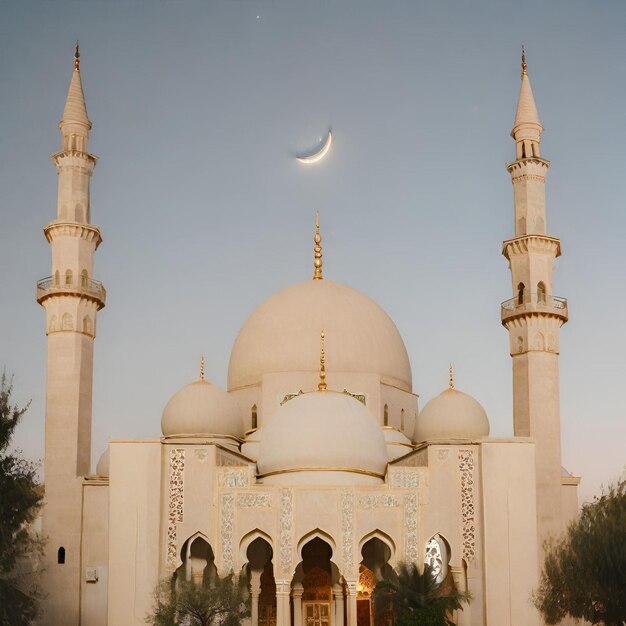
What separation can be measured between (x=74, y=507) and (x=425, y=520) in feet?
27.5

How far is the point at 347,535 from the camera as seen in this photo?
26562 millimetres

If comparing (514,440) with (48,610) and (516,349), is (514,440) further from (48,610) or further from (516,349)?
(48,610)

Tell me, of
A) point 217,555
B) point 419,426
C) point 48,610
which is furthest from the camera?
point 419,426

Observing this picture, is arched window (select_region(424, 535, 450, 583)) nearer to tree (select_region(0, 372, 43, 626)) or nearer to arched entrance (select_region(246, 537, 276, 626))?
arched entrance (select_region(246, 537, 276, 626))

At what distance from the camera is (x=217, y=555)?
26688mm

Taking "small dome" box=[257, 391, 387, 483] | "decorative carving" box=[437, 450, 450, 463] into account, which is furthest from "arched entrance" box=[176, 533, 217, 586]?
"decorative carving" box=[437, 450, 450, 463]

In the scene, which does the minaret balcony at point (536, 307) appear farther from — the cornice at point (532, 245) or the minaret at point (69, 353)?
the minaret at point (69, 353)

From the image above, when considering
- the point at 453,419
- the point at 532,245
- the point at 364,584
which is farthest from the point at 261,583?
the point at 532,245

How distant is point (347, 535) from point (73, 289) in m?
9.60

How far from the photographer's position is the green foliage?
24.4m

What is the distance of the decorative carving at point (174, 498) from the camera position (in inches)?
1063

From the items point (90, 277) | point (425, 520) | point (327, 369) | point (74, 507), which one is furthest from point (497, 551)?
point (90, 277)

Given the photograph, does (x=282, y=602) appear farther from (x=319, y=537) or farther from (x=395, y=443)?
(x=395, y=443)

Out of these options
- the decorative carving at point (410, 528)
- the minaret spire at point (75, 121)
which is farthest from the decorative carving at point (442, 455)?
the minaret spire at point (75, 121)
